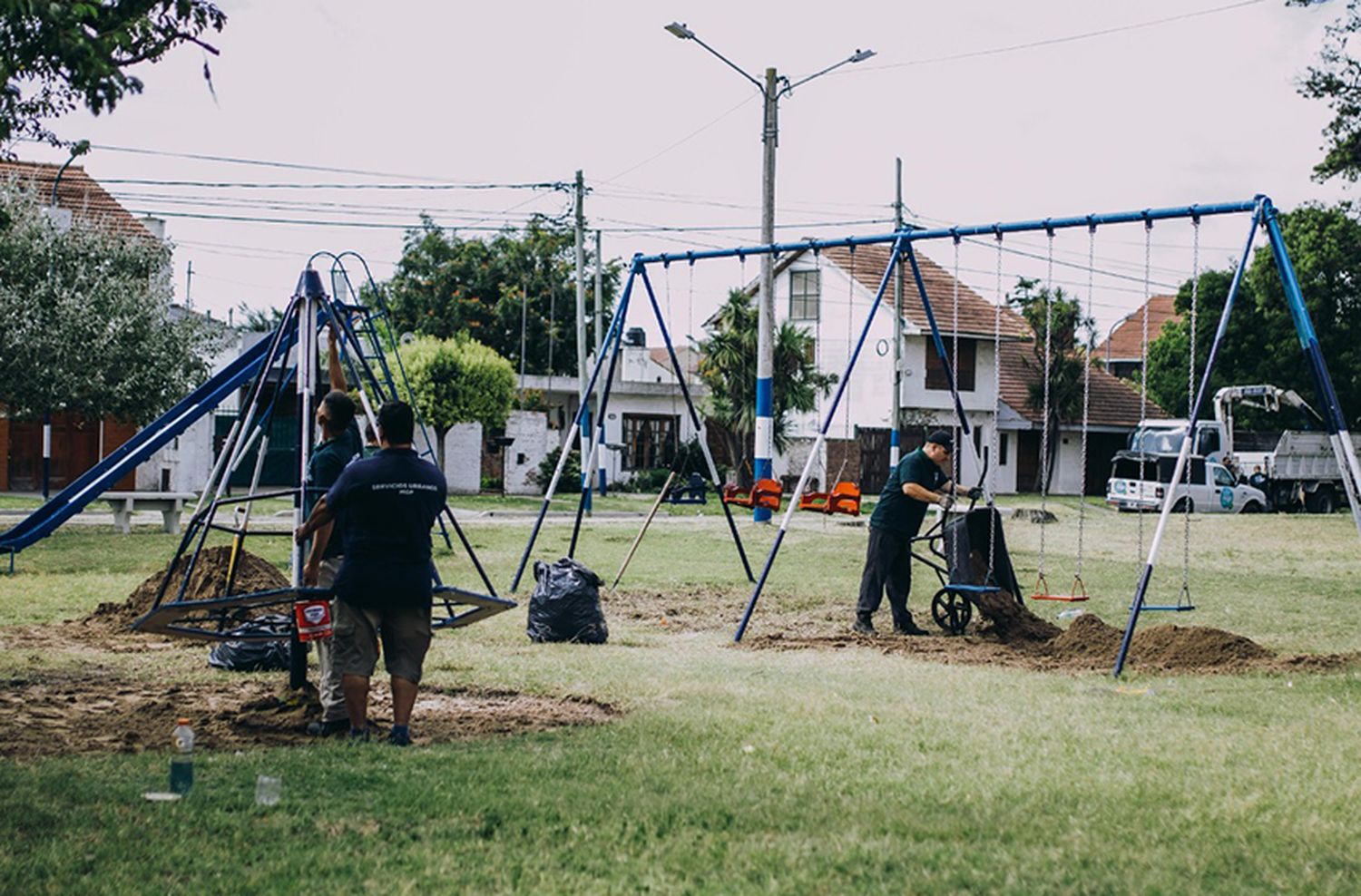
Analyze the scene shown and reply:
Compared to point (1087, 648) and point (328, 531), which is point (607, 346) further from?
point (328, 531)

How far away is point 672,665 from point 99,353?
20.5m

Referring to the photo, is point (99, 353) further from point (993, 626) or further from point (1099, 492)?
point (1099, 492)

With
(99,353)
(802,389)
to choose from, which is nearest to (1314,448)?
(802,389)

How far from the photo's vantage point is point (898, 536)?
13523 mm

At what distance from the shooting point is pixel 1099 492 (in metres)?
56.3

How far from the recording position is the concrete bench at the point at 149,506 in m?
24.7

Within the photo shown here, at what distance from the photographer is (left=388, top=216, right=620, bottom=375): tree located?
55.3 meters

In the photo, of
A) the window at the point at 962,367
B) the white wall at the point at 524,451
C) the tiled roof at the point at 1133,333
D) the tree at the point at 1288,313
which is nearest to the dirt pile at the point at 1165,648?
the tree at the point at 1288,313

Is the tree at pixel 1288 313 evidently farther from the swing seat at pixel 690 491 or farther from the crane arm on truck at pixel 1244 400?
the swing seat at pixel 690 491

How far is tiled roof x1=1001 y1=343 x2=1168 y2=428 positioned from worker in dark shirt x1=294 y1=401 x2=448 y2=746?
46.7 metres

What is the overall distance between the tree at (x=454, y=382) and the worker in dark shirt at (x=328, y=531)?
28809 mm

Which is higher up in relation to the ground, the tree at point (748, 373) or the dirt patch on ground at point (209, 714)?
the tree at point (748, 373)

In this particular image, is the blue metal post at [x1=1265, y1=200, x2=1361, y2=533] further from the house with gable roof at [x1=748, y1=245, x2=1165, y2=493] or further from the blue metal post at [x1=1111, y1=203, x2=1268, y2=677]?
the house with gable roof at [x1=748, y1=245, x2=1165, y2=493]

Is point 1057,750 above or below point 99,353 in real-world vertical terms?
below
